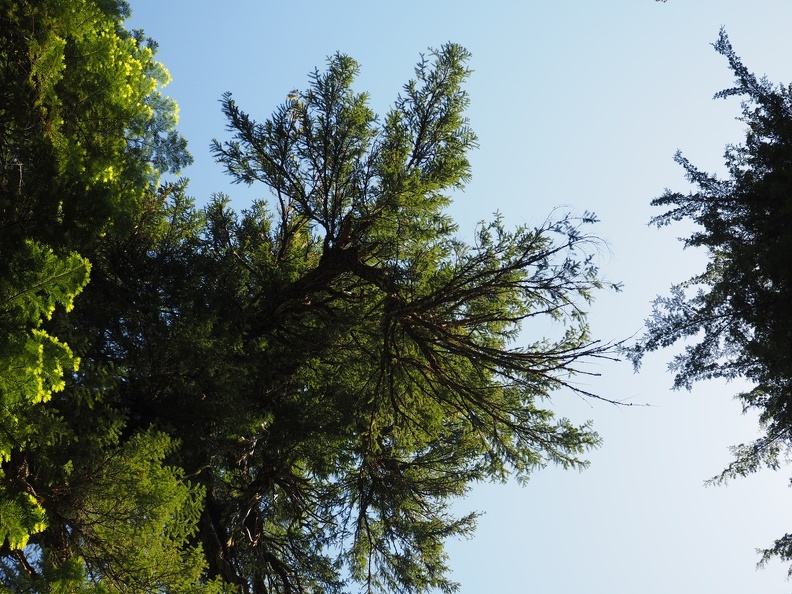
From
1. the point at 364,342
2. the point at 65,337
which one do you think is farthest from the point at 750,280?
the point at 65,337

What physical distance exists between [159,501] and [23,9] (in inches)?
172

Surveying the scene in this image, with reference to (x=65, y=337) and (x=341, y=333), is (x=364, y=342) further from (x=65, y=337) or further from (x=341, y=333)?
(x=65, y=337)

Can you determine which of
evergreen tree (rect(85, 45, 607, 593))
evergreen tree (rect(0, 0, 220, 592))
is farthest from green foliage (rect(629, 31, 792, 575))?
evergreen tree (rect(0, 0, 220, 592))

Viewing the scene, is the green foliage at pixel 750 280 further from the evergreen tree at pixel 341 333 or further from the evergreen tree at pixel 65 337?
the evergreen tree at pixel 65 337

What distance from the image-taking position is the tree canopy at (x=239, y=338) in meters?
5.62

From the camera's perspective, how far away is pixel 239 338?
7.92 meters

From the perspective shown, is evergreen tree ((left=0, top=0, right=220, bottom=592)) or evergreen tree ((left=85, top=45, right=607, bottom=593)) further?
evergreen tree ((left=85, top=45, right=607, bottom=593))

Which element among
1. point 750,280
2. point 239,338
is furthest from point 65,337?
point 750,280

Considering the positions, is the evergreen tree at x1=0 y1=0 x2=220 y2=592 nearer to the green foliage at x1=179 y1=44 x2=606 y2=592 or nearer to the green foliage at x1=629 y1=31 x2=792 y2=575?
the green foliage at x1=179 y1=44 x2=606 y2=592

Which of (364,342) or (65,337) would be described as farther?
(364,342)

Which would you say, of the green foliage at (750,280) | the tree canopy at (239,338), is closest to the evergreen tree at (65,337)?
the tree canopy at (239,338)

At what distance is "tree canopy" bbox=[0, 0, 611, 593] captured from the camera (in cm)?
562

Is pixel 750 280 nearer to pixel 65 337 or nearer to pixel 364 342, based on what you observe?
pixel 364 342

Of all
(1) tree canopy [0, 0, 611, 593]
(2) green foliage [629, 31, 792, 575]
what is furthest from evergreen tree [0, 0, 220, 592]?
(2) green foliage [629, 31, 792, 575]
